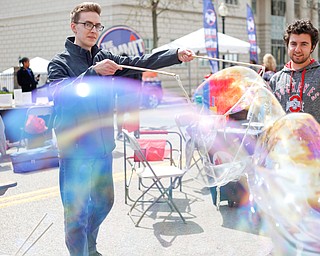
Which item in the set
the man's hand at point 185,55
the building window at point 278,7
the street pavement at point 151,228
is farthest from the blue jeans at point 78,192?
the building window at point 278,7

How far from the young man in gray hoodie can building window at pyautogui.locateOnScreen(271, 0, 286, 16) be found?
1557 inches

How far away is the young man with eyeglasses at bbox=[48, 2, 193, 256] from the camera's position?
3.32m

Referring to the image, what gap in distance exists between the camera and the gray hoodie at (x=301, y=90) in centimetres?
366

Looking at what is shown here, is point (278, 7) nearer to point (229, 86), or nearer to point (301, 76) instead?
point (229, 86)

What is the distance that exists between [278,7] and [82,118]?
41304 millimetres

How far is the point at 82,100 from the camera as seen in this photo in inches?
130

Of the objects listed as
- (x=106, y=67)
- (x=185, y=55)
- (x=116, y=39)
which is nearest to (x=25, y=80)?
(x=116, y=39)

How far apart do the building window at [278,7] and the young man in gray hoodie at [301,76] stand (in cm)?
3956

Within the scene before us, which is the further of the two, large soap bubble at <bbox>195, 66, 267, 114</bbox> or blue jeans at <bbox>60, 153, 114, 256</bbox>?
large soap bubble at <bbox>195, 66, 267, 114</bbox>

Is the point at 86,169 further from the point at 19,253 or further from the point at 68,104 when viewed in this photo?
the point at 19,253

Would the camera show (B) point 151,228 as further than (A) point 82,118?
Yes

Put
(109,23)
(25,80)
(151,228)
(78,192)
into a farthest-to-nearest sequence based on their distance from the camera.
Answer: (109,23) → (25,80) → (151,228) → (78,192)

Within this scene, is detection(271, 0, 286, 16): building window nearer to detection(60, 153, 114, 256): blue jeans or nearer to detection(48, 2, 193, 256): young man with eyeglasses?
detection(48, 2, 193, 256): young man with eyeglasses

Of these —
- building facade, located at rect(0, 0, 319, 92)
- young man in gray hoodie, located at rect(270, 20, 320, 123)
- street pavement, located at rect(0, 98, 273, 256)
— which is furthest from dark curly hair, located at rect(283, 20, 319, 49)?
building facade, located at rect(0, 0, 319, 92)
